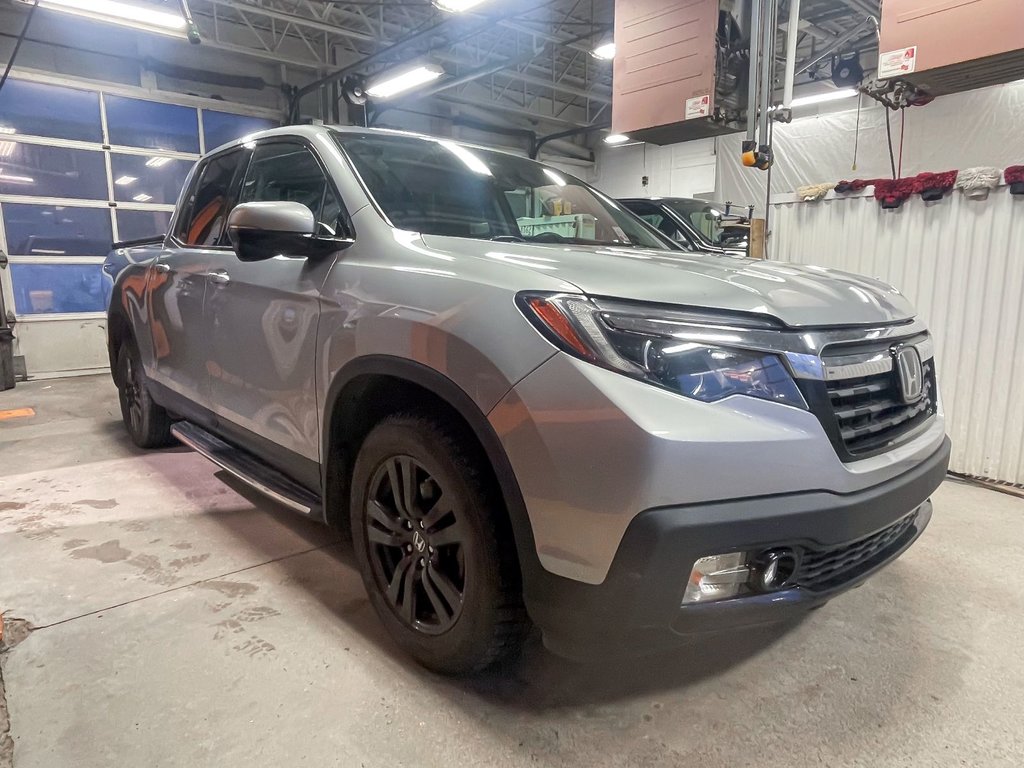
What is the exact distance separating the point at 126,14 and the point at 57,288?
3.95m

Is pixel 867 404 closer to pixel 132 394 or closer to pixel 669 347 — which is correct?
pixel 669 347

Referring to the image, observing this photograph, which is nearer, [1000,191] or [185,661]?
[185,661]

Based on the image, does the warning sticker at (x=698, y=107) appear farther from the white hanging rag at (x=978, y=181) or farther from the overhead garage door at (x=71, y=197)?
the overhead garage door at (x=71, y=197)

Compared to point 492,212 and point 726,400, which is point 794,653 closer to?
point 726,400

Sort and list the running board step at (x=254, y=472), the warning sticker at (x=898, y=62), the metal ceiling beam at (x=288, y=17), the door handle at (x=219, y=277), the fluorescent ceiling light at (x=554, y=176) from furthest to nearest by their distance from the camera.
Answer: the metal ceiling beam at (x=288, y=17)
the warning sticker at (x=898, y=62)
the fluorescent ceiling light at (x=554, y=176)
the door handle at (x=219, y=277)
the running board step at (x=254, y=472)

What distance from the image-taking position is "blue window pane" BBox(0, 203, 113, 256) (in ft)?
24.6

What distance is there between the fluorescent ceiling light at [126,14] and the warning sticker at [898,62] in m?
5.35

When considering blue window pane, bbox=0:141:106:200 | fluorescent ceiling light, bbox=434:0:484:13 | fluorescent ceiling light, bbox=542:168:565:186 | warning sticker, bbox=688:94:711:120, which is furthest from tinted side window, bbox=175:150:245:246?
blue window pane, bbox=0:141:106:200

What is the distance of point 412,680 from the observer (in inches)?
67.2

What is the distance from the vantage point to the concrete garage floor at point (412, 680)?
1.47m

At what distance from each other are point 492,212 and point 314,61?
9144mm

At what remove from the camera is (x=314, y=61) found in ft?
31.9

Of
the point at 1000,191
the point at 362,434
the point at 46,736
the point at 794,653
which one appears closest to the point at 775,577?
the point at 794,653

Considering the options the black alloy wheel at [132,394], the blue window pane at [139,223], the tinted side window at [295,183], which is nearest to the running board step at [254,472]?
the black alloy wheel at [132,394]
